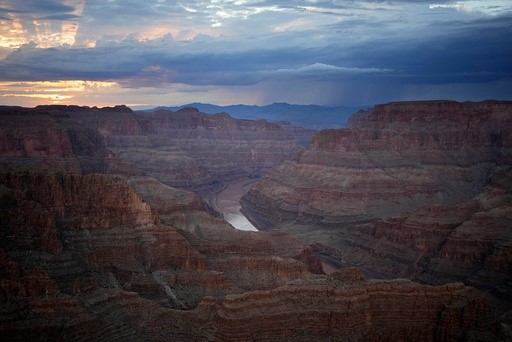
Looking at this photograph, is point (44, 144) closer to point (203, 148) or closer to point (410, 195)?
point (410, 195)

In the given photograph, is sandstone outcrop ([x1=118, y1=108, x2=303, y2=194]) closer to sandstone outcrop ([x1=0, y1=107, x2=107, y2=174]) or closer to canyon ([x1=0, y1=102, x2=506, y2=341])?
canyon ([x1=0, y1=102, x2=506, y2=341])

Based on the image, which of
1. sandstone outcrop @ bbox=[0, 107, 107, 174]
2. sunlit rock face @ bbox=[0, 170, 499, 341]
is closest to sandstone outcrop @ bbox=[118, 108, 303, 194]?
sandstone outcrop @ bbox=[0, 107, 107, 174]

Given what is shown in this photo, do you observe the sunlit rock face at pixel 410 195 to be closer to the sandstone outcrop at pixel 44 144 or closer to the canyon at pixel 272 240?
the canyon at pixel 272 240

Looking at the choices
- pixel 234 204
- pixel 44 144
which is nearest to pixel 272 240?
pixel 44 144

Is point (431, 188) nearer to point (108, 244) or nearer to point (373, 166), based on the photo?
point (373, 166)

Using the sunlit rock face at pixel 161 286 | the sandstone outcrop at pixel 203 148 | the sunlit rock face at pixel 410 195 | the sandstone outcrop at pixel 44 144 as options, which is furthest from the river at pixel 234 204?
the sunlit rock face at pixel 161 286

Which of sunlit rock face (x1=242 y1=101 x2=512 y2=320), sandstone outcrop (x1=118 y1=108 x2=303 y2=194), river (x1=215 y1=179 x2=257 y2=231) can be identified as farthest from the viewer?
sandstone outcrop (x1=118 y1=108 x2=303 y2=194)

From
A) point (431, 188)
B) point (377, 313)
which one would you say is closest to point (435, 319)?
point (377, 313)
